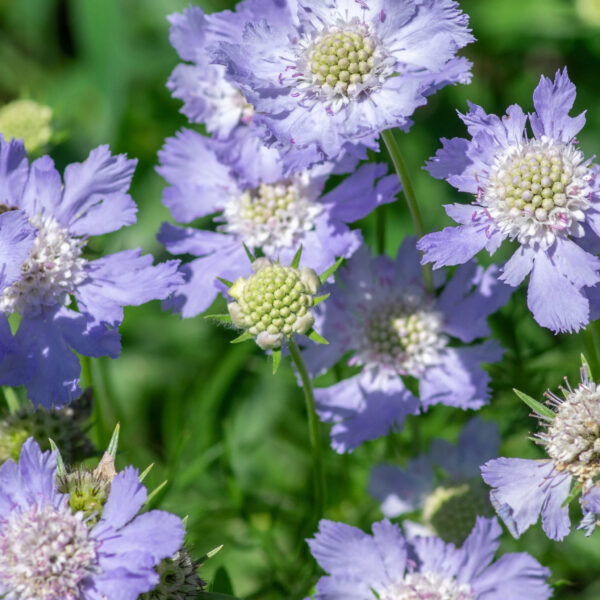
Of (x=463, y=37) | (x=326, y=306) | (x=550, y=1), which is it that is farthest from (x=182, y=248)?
(x=550, y=1)

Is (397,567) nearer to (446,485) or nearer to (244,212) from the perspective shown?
(446,485)

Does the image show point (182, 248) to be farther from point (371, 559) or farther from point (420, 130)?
point (420, 130)

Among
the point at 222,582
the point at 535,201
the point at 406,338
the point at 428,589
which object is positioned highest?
the point at 535,201

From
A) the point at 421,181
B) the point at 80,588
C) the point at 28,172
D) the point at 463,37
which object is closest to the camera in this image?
the point at 80,588

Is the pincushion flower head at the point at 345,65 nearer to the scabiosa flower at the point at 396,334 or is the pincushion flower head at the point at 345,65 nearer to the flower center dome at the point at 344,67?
the flower center dome at the point at 344,67

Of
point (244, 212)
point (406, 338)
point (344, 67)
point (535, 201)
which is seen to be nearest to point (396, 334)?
point (406, 338)

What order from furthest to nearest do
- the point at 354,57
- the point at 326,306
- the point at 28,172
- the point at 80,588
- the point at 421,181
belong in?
the point at 421,181, the point at 326,306, the point at 28,172, the point at 354,57, the point at 80,588

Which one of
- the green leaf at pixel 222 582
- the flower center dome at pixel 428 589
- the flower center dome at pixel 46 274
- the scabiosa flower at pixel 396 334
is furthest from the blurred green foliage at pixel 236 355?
the flower center dome at pixel 428 589
